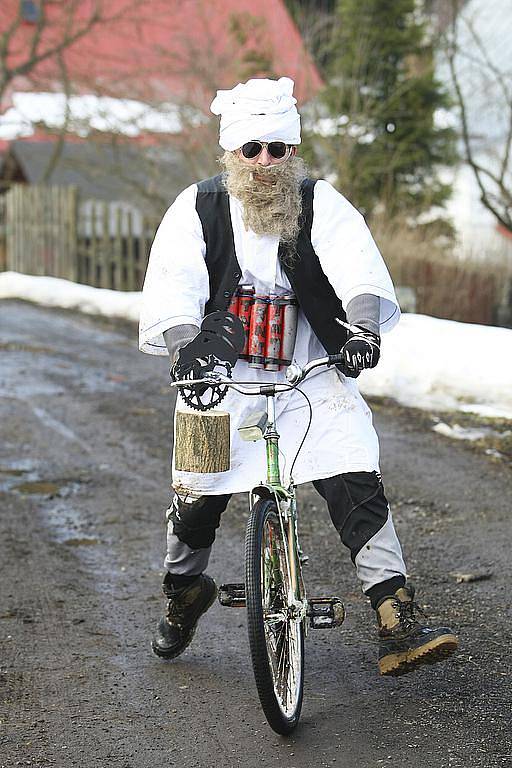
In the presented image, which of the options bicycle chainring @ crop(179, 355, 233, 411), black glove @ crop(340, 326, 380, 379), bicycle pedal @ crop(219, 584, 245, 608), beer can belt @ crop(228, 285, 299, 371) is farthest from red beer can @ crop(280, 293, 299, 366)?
bicycle pedal @ crop(219, 584, 245, 608)

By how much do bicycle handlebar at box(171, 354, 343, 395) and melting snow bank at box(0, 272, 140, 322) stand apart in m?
10.9

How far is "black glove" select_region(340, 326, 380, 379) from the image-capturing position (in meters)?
3.54

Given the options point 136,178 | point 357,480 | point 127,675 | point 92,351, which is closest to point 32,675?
point 127,675

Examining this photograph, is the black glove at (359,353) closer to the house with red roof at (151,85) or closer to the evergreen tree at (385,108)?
the evergreen tree at (385,108)

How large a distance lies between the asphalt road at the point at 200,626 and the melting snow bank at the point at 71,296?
6.46 metres

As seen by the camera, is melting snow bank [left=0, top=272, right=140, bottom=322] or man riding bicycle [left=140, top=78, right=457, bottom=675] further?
melting snow bank [left=0, top=272, right=140, bottom=322]

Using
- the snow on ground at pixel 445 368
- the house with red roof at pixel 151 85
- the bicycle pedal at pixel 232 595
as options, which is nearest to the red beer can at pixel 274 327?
the bicycle pedal at pixel 232 595

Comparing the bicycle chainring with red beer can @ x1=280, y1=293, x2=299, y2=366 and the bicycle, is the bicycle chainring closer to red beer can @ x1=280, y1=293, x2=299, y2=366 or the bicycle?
the bicycle

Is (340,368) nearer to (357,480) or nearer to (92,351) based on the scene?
(357,480)

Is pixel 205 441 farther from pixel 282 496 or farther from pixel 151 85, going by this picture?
pixel 151 85

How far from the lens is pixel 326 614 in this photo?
3.79 meters

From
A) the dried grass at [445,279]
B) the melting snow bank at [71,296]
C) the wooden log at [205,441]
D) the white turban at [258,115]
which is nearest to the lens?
the wooden log at [205,441]

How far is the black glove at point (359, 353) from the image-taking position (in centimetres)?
354

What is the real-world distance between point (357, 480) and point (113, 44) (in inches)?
1033
